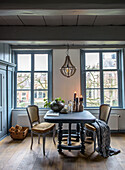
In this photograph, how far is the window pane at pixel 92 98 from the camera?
5.36 metres

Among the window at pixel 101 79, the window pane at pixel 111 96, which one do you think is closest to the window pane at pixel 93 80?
the window at pixel 101 79

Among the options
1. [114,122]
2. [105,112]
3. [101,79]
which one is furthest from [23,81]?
[114,122]

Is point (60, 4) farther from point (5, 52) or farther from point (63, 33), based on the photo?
point (5, 52)

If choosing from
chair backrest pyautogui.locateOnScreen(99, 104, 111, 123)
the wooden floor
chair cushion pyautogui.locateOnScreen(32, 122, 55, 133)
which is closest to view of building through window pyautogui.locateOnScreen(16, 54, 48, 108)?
chair cushion pyautogui.locateOnScreen(32, 122, 55, 133)

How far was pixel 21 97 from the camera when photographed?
17.8 feet

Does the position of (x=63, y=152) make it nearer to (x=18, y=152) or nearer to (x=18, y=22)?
(x=18, y=152)

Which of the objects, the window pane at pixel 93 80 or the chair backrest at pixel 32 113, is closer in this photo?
the chair backrest at pixel 32 113

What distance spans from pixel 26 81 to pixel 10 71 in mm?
644

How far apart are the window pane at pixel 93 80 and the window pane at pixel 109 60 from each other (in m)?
0.40

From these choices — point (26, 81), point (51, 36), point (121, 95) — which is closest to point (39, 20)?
point (51, 36)

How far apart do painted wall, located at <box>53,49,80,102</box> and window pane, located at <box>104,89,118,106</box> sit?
3.22 feet

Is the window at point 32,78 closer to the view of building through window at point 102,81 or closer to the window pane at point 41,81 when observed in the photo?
the window pane at point 41,81

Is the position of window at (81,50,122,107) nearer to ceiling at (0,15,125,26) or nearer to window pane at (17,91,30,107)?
window pane at (17,91,30,107)

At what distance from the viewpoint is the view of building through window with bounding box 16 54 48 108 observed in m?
5.42
